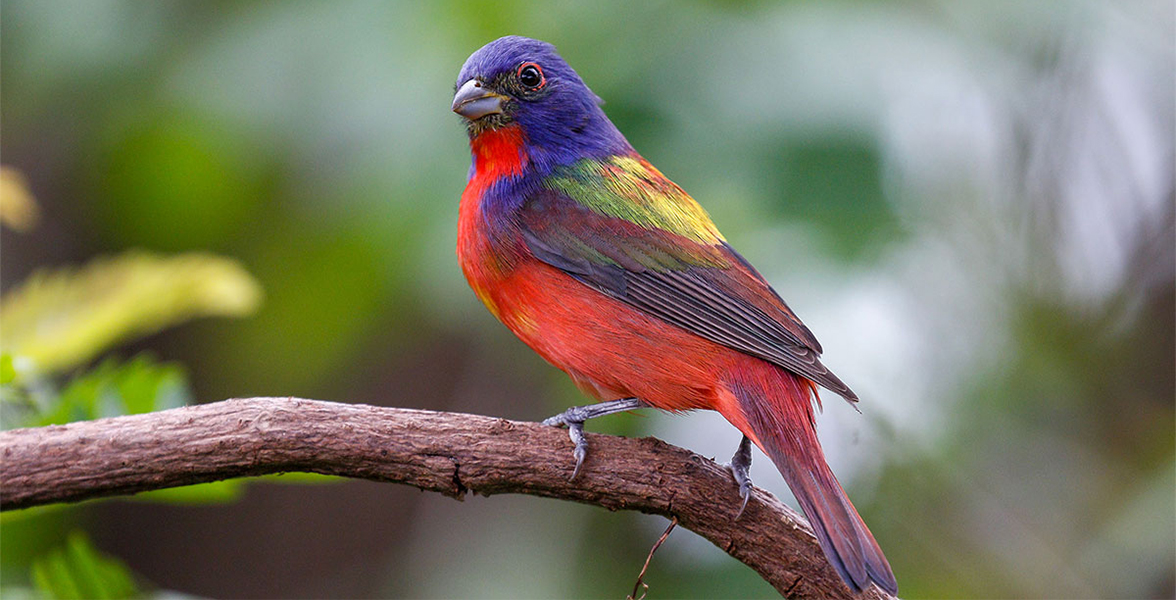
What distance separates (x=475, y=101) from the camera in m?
2.92

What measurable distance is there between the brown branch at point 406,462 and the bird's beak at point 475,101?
963 millimetres

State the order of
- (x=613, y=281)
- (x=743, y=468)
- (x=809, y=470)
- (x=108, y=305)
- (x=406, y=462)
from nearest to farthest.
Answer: (x=406, y=462) < (x=809, y=470) < (x=743, y=468) < (x=613, y=281) < (x=108, y=305)

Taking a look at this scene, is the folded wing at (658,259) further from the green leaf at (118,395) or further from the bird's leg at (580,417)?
the green leaf at (118,395)

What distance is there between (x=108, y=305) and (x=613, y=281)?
Result: 4.67ft

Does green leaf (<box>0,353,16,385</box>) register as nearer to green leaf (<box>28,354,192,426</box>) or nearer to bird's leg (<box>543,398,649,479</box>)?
green leaf (<box>28,354,192,426</box>)

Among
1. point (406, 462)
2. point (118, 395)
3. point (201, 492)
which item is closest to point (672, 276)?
point (406, 462)

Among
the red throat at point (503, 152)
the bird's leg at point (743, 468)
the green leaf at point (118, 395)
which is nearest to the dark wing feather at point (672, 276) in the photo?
the red throat at point (503, 152)

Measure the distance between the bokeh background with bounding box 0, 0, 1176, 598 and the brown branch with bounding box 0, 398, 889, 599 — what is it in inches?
51.8

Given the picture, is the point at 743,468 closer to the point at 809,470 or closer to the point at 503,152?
the point at 809,470

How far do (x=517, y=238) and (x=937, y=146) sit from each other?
247 centimetres

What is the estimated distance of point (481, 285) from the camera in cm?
283

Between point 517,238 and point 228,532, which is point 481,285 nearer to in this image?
point 517,238

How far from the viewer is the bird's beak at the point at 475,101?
2.90 m

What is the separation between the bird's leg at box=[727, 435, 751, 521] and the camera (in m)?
2.46
